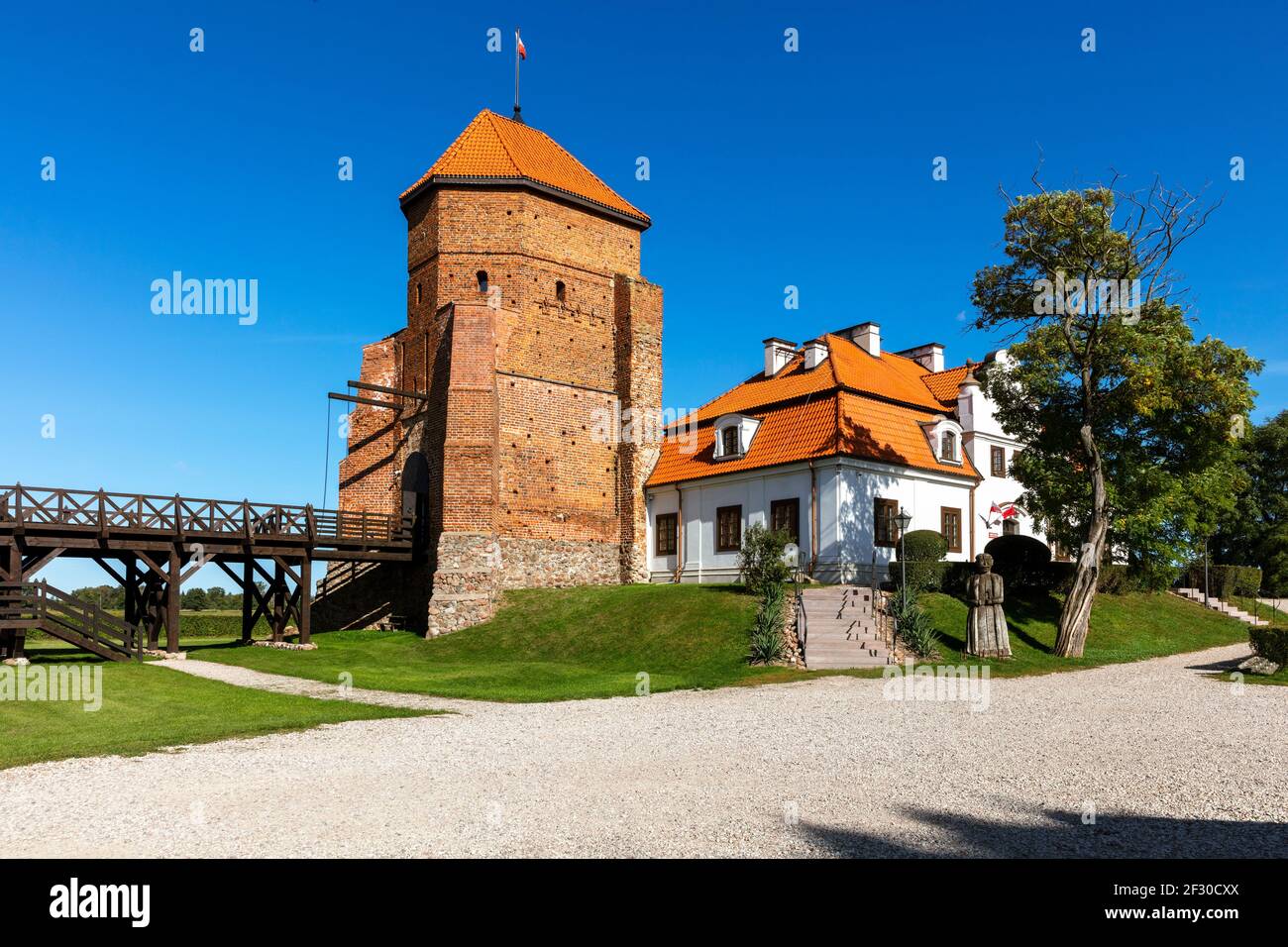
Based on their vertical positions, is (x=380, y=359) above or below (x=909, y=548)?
above

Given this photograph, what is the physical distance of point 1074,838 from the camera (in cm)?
682

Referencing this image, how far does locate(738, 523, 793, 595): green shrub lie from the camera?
23.9 m

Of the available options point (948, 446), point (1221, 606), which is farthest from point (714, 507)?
point (1221, 606)

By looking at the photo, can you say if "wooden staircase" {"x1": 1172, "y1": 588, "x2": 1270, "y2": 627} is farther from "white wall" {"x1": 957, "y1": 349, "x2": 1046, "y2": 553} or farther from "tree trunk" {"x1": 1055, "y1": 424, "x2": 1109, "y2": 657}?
"tree trunk" {"x1": 1055, "y1": 424, "x2": 1109, "y2": 657}

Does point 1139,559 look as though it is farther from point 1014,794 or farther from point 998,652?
point 1014,794

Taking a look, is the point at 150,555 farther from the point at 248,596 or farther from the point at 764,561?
the point at 764,561

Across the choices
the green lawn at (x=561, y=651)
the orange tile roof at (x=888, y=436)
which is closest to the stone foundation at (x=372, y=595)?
the green lawn at (x=561, y=651)

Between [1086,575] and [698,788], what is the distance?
17846 mm

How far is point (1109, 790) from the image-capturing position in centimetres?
841

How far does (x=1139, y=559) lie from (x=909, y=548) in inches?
225

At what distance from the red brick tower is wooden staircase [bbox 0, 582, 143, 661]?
336 inches

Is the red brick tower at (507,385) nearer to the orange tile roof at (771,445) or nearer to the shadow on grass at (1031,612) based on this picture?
the orange tile roof at (771,445)

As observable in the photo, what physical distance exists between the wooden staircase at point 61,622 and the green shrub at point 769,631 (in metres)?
14.6
